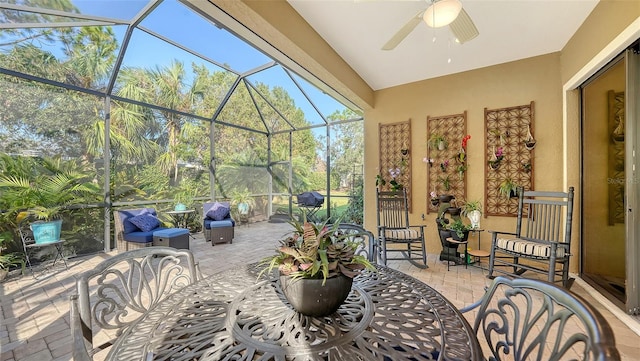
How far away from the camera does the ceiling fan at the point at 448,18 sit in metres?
1.88

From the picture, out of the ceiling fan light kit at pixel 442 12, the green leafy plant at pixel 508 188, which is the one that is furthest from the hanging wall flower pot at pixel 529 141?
the ceiling fan light kit at pixel 442 12

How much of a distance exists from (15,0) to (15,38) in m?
0.58

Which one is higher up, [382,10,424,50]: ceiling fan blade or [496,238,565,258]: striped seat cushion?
[382,10,424,50]: ceiling fan blade

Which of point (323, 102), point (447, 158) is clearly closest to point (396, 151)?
point (447, 158)

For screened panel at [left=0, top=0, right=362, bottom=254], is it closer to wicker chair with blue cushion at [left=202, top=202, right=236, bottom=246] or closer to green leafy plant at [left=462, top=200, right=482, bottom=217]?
wicker chair with blue cushion at [left=202, top=202, right=236, bottom=246]

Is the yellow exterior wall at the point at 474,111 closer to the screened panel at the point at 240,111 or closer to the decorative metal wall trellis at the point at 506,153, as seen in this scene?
the decorative metal wall trellis at the point at 506,153

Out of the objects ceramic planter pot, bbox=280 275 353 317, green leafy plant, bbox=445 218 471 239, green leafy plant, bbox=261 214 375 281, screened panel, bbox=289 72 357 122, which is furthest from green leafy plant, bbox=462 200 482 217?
screened panel, bbox=289 72 357 122

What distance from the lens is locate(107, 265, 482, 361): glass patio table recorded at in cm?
80

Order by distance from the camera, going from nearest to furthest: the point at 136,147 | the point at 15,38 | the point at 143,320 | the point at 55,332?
the point at 143,320
the point at 55,332
the point at 15,38
the point at 136,147

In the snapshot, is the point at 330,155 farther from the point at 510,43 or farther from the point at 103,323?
the point at 103,323

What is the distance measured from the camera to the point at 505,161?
357cm

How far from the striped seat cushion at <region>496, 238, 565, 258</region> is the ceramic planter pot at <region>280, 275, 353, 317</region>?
110 inches

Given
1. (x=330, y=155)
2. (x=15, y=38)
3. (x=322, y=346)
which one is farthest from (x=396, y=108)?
(x=15, y=38)

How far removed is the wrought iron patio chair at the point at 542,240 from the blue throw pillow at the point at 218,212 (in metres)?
4.75
